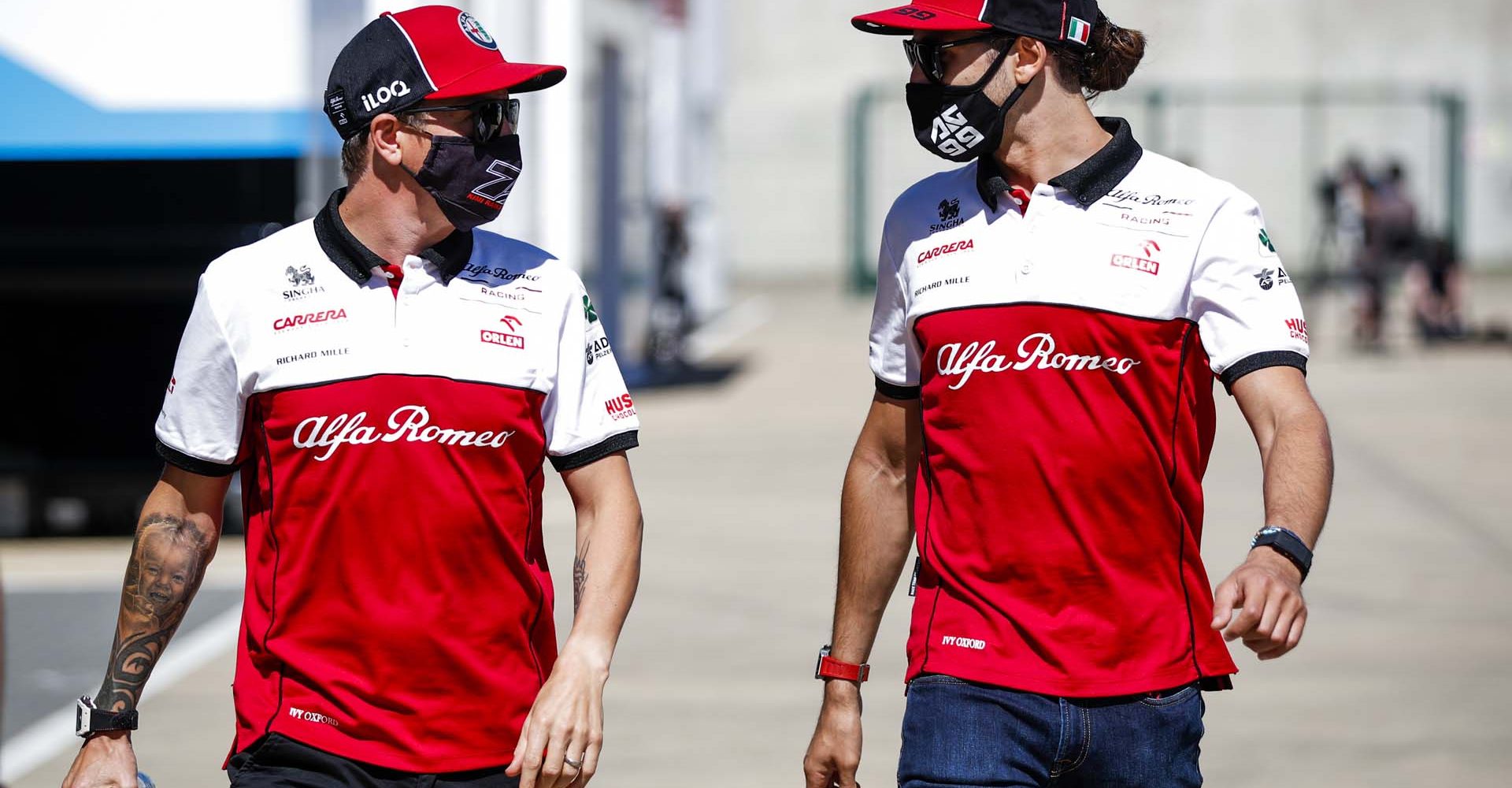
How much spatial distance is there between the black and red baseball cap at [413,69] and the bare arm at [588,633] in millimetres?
662

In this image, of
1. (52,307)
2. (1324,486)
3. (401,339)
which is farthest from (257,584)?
(52,307)

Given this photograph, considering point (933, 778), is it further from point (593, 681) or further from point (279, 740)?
point (279, 740)

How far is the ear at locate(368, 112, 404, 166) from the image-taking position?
3141mm

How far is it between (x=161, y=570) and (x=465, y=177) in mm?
846

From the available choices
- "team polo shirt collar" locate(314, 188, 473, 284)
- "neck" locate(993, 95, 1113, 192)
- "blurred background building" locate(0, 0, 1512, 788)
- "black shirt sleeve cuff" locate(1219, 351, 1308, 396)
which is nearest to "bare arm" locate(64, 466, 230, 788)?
"team polo shirt collar" locate(314, 188, 473, 284)

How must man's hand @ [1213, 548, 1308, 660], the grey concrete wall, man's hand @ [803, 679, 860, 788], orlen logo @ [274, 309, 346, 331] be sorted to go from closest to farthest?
1. man's hand @ [1213, 548, 1308, 660]
2. orlen logo @ [274, 309, 346, 331]
3. man's hand @ [803, 679, 860, 788]
4. the grey concrete wall

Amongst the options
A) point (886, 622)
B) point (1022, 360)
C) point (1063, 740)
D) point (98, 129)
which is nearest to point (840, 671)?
point (1063, 740)

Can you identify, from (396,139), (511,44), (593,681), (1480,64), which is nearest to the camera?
(593,681)

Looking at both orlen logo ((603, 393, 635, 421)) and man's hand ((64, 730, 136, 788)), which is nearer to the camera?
man's hand ((64, 730, 136, 788))

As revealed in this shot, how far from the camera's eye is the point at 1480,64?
111 ft

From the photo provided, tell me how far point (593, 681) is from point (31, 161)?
8.73 meters

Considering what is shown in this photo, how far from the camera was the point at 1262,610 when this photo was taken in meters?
2.66

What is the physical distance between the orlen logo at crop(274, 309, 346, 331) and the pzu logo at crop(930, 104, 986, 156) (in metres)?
1.09

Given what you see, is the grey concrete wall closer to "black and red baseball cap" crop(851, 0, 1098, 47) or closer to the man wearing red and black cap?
"black and red baseball cap" crop(851, 0, 1098, 47)
